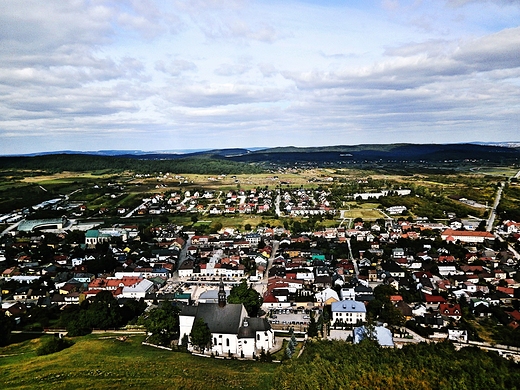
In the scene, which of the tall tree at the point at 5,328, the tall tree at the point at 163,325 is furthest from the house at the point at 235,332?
the tall tree at the point at 5,328

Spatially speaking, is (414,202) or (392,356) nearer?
(392,356)

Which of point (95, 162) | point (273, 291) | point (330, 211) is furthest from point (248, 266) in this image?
point (95, 162)

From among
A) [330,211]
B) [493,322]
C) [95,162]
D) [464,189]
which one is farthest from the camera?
[95,162]

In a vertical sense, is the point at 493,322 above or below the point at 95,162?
below

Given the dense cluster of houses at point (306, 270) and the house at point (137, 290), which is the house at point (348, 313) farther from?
the house at point (137, 290)

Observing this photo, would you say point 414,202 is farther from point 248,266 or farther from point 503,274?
point 248,266

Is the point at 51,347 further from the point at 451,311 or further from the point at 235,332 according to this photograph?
the point at 451,311

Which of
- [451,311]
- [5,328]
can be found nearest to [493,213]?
[451,311]
